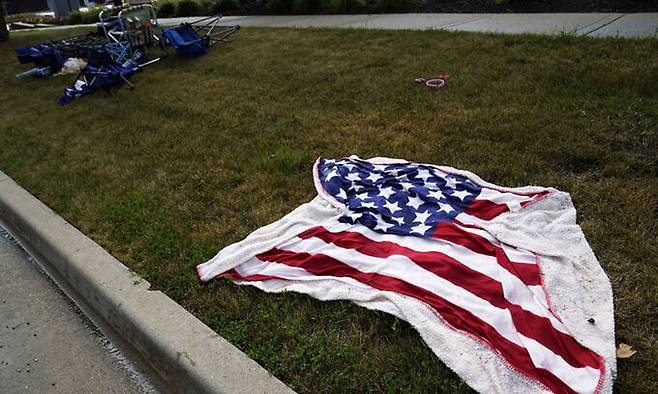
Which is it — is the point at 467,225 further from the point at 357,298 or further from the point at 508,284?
the point at 357,298

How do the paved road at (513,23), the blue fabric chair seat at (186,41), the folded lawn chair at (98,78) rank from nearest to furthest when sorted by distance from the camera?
the paved road at (513,23) → the folded lawn chair at (98,78) → the blue fabric chair seat at (186,41)

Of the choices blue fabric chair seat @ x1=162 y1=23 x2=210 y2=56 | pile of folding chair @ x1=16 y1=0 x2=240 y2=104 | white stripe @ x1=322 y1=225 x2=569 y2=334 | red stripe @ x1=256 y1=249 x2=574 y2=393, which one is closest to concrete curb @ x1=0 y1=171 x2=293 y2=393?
red stripe @ x1=256 y1=249 x2=574 y2=393

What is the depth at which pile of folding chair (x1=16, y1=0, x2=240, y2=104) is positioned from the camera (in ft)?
23.2

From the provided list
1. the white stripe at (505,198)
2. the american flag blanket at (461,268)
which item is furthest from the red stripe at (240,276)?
the white stripe at (505,198)

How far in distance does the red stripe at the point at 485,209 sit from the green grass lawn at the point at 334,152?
409mm

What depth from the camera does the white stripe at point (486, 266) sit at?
225cm

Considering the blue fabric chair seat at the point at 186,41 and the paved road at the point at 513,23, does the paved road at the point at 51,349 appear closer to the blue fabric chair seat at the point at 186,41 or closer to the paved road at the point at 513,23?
the blue fabric chair seat at the point at 186,41

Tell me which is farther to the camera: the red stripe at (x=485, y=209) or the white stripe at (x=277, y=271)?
the red stripe at (x=485, y=209)

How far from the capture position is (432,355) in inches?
84.0

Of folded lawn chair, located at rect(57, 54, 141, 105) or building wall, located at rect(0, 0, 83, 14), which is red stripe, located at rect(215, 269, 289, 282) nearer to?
folded lawn chair, located at rect(57, 54, 141, 105)

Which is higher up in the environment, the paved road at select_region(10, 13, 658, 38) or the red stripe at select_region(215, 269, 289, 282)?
the paved road at select_region(10, 13, 658, 38)

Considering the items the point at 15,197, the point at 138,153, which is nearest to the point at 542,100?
the point at 138,153

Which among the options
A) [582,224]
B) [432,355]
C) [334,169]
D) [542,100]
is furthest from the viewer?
[542,100]

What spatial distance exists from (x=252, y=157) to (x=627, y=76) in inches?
142
